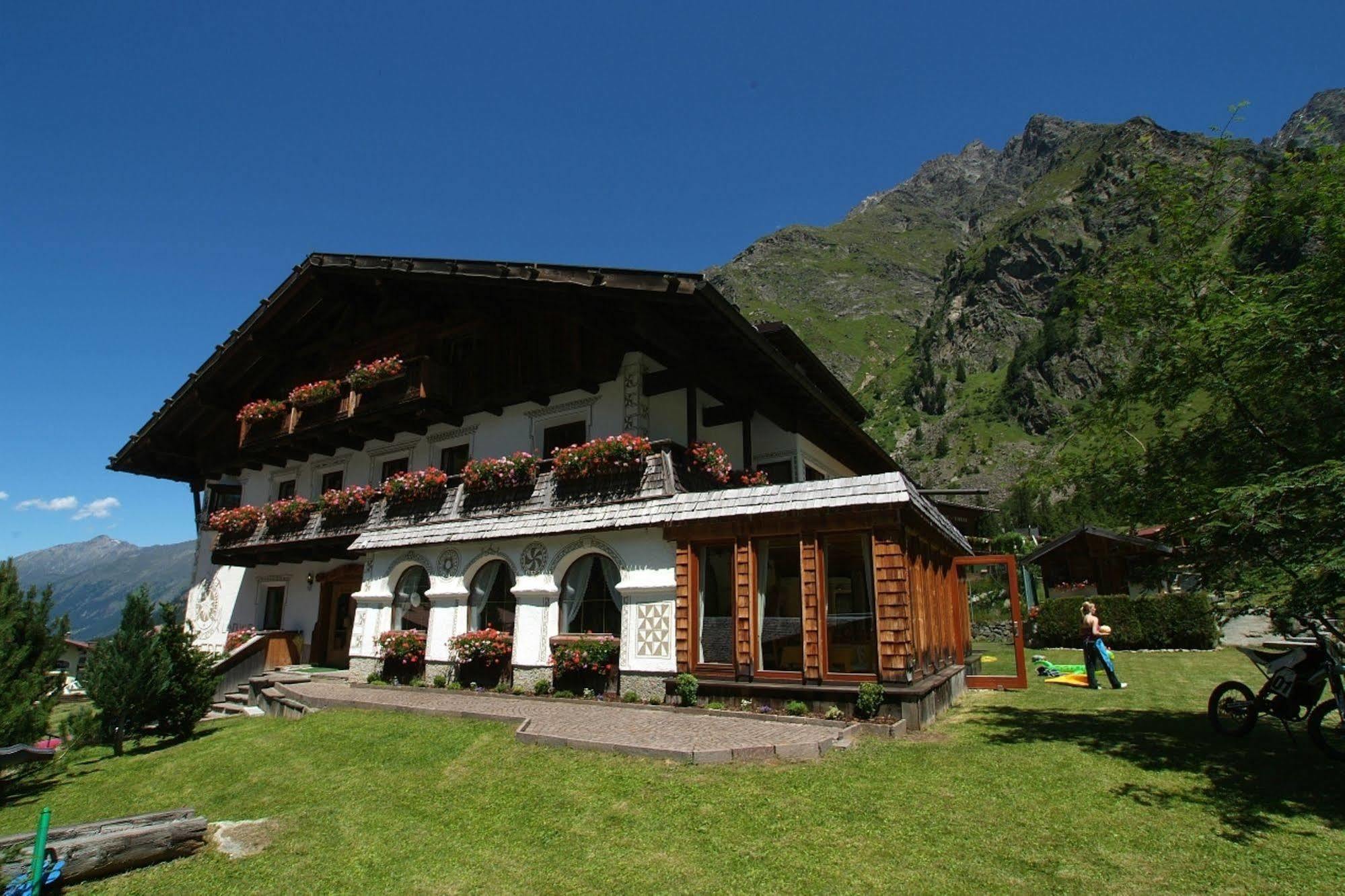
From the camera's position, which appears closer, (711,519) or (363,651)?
(711,519)

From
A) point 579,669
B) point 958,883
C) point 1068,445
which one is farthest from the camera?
point 579,669

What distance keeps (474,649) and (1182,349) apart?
509 inches

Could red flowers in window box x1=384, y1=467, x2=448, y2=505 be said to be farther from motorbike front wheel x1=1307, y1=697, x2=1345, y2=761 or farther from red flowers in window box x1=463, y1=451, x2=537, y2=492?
motorbike front wheel x1=1307, y1=697, x2=1345, y2=761

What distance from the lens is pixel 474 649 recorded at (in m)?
14.5

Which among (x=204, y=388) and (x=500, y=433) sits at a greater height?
(x=204, y=388)

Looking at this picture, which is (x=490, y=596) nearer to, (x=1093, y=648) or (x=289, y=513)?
(x=289, y=513)

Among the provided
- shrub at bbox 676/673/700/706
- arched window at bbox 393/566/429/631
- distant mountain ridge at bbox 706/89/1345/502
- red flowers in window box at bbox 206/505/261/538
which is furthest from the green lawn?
distant mountain ridge at bbox 706/89/1345/502

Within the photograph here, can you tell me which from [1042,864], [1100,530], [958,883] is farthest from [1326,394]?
[1100,530]

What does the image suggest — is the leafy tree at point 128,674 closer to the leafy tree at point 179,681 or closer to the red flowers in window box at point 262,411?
the leafy tree at point 179,681

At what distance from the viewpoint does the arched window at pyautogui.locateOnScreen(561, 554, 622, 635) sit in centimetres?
1369

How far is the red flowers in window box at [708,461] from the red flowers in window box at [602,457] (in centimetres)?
94

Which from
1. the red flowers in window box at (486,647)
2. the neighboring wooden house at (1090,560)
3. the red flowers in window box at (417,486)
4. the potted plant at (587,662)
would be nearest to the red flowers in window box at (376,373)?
the red flowers in window box at (417,486)

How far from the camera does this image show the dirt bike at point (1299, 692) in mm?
7730

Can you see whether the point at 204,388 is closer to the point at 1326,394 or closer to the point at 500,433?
the point at 500,433
